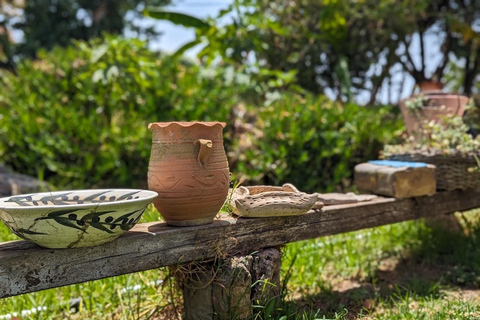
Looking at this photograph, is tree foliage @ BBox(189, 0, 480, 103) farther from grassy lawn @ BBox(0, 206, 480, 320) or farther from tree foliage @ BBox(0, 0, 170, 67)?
tree foliage @ BBox(0, 0, 170, 67)

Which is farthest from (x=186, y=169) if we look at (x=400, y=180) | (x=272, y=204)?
(x=400, y=180)

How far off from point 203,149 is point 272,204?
1.71 feet

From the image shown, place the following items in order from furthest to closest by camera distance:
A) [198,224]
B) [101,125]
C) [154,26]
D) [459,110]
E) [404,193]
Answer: [154,26], [101,125], [459,110], [404,193], [198,224]

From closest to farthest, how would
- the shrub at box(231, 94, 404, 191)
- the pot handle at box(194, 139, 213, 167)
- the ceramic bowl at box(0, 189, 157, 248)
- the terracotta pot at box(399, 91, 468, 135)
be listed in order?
1. the ceramic bowl at box(0, 189, 157, 248)
2. the pot handle at box(194, 139, 213, 167)
3. the terracotta pot at box(399, 91, 468, 135)
4. the shrub at box(231, 94, 404, 191)

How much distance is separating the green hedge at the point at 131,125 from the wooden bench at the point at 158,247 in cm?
253

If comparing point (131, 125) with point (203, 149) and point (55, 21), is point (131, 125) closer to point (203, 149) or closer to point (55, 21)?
point (203, 149)

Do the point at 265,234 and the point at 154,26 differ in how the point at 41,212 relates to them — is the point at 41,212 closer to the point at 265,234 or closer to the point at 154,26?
the point at 265,234

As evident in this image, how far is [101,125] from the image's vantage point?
5.75m

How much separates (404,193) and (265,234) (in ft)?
4.24

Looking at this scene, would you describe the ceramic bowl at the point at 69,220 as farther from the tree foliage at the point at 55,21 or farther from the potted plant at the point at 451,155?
the tree foliage at the point at 55,21

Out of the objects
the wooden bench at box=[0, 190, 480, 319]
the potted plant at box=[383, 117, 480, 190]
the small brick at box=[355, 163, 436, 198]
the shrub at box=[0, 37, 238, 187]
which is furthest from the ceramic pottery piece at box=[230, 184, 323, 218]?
the shrub at box=[0, 37, 238, 187]

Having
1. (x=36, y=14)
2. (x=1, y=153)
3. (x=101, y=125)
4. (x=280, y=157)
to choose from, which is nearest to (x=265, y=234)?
(x=280, y=157)

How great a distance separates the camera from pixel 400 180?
10.3 ft

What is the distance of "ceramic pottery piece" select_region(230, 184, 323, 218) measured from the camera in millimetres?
2314
